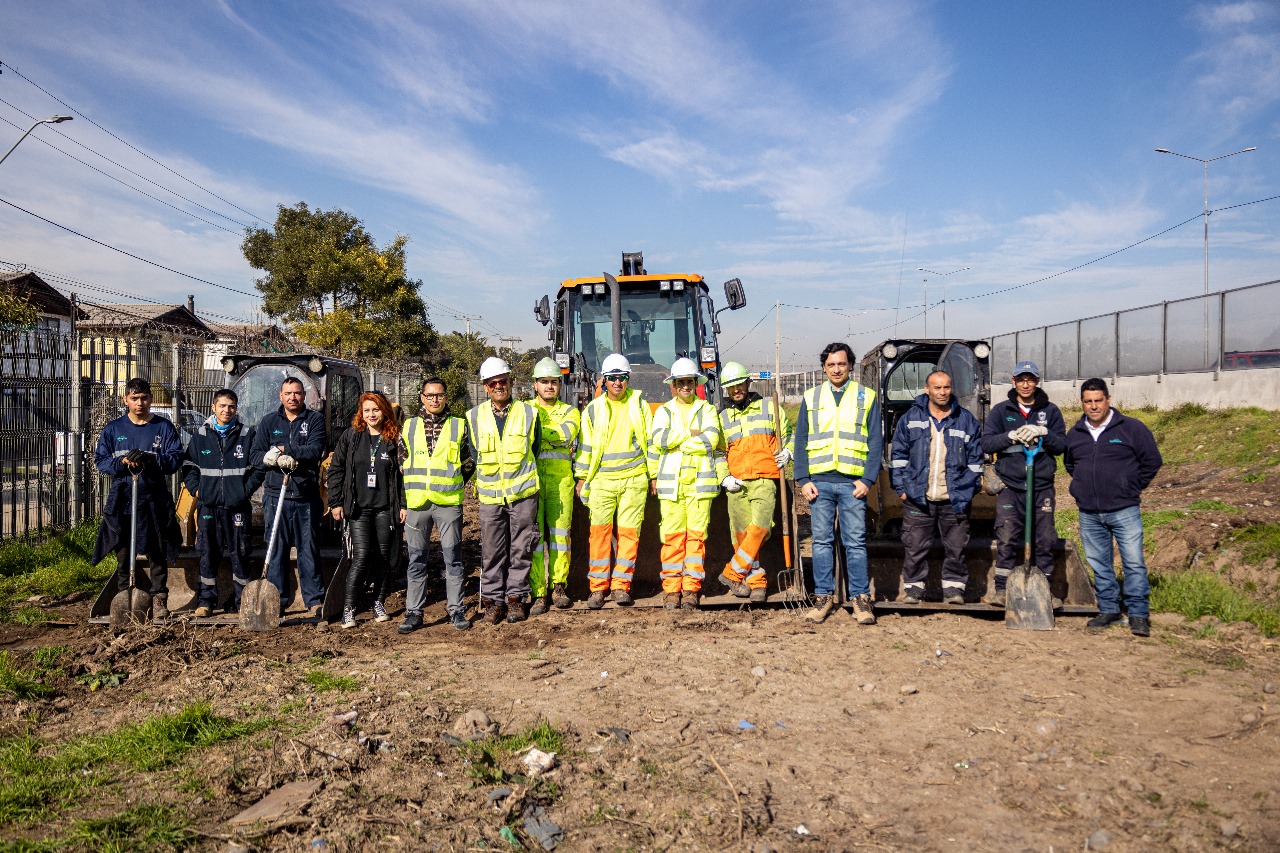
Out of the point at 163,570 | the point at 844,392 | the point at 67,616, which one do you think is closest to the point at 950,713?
the point at 844,392

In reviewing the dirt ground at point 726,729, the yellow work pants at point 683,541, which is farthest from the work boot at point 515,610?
the yellow work pants at point 683,541

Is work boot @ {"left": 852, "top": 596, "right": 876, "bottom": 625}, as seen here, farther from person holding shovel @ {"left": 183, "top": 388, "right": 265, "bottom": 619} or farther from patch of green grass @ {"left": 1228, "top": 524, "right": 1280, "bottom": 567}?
person holding shovel @ {"left": 183, "top": 388, "right": 265, "bottom": 619}

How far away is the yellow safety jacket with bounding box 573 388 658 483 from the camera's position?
22.0 ft

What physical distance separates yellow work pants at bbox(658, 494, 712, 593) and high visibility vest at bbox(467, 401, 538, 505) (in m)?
1.12

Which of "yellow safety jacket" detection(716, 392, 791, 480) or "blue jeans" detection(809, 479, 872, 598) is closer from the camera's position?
A: "blue jeans" detection(809, 479, 872, 598)

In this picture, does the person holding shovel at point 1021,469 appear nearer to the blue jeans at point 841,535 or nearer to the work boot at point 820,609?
the blue jeans at point 841,535

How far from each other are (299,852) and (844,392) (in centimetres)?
470

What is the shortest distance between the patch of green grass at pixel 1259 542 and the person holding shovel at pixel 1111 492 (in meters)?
2.15

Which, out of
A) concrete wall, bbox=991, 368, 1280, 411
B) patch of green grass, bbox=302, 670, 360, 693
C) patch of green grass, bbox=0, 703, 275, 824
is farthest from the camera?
concrete wall, bbox=991, 368, 1280, 411

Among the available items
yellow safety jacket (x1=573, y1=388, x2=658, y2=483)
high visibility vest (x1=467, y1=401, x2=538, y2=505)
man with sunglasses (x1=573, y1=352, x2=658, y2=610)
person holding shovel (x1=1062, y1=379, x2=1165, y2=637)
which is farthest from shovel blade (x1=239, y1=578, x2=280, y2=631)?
person holding shovel (x1=1062, y1=379, x2=1165, y2=637)

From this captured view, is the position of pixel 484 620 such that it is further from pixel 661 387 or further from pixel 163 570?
pixel 661 387

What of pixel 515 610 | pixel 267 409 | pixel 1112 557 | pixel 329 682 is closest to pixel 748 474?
pixel 515 610

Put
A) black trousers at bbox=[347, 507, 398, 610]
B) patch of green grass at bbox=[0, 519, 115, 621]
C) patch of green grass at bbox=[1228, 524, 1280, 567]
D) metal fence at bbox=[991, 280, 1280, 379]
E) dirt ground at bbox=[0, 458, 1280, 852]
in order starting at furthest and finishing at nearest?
metal fence at bbox=[991, 280, 1280, 379]
patch of green grass at bbox=[0, 519, 115, 621]
patch of green grass at bbox=[1228, 524, 1280, 567]
black trousers at bbox=[347, 507, 398, 610]
dirt ground at bbox=[0, 458, 1280, 852]

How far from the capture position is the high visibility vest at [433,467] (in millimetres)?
6223
